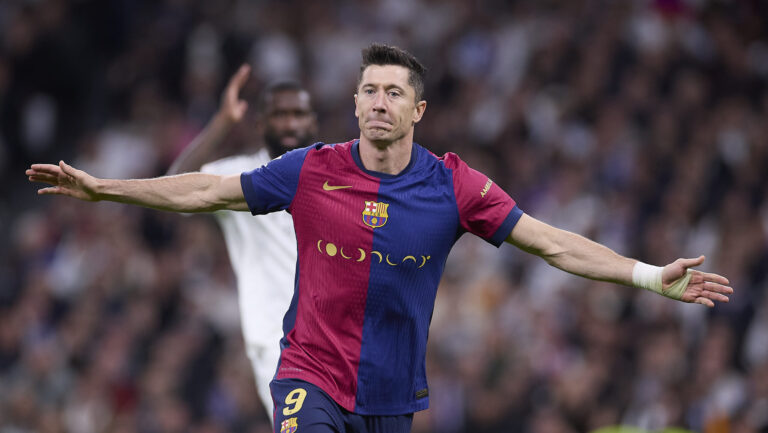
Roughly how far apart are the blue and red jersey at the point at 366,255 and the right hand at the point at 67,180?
72 centimetres

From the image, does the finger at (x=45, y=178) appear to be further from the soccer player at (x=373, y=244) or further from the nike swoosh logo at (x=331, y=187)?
the nike swoosh logo at (x=331, y=187)

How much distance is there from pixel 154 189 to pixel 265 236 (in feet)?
5.40

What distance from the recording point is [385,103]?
5492 millimetres

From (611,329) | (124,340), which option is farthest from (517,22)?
(124,340)

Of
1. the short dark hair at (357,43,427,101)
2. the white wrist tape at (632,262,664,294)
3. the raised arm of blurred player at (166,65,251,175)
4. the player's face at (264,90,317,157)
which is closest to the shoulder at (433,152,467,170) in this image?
the short dark hair at (357,43,427,101)

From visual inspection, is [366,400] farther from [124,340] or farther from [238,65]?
[238,65]

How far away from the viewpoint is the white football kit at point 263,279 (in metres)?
6.78

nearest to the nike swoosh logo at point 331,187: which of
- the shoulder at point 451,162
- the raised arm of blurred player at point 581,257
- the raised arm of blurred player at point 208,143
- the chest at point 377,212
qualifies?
the chest at point 377,212

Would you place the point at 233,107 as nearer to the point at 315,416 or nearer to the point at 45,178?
the point at 45,178

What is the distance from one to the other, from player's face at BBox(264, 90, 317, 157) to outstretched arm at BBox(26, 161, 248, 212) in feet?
5.34

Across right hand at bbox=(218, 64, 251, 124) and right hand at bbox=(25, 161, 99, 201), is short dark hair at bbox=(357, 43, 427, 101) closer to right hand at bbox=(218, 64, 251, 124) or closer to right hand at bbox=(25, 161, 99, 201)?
right hand at bbox=(25, 161, 99, 201)

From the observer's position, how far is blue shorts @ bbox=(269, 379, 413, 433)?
17.4ft

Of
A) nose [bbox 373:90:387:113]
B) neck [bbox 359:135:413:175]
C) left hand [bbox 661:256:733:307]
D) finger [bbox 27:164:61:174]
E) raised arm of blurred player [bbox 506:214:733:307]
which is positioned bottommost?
left hand [bbox 661:256:733:307]

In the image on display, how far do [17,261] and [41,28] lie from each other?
3.39 metres
